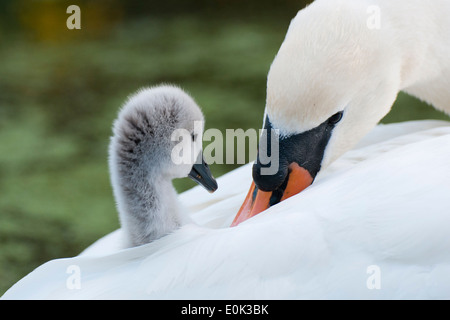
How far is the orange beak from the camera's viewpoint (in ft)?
4.59

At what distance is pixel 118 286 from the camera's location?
1175mm

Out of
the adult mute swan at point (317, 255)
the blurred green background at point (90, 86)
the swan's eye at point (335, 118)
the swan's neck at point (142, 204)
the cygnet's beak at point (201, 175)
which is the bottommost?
the adult mute swan at point (317, 255)

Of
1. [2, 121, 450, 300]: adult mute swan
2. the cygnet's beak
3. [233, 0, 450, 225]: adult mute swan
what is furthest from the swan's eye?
the cygnet's beak

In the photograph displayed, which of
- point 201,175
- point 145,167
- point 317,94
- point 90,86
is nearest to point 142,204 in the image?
point 145,167

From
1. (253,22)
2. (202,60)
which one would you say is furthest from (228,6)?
(202,60)

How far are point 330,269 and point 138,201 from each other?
44cm

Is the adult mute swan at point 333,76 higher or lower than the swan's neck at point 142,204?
higher

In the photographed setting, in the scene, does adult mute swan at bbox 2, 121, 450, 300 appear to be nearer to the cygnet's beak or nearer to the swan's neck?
the swan's neck

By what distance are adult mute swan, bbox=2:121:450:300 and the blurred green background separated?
101 centimetres

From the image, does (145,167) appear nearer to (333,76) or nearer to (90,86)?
(333,76)

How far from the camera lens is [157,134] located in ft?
4.80

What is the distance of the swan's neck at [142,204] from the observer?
1.42 m

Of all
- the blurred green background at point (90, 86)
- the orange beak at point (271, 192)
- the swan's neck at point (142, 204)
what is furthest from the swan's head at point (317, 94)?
the blurred green background at point (90, 86)

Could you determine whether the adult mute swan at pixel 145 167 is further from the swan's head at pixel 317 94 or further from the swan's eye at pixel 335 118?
the swan's eye at pixel 335 118
